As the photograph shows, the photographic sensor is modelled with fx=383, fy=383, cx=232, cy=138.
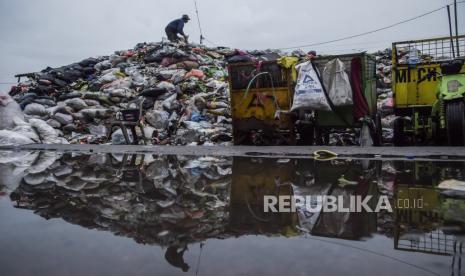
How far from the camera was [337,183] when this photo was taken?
3707mm

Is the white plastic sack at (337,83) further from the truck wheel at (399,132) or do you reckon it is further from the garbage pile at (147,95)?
the garbage pile at (147,95)

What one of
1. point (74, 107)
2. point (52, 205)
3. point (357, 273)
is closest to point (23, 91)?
point (74, 107)

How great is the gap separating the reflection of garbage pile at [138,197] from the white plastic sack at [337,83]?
8.43ft

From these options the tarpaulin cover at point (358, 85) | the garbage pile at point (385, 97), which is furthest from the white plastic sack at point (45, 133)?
the garbage pile at point (385, 97)

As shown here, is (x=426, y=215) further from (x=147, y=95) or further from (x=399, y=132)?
(x=147, y=95)

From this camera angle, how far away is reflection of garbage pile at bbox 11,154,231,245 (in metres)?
2.55

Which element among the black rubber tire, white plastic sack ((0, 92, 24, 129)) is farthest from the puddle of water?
white plastic sack ((0, 92, 24, 129))

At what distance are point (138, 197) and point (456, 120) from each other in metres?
4.96

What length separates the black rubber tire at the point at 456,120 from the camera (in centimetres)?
583

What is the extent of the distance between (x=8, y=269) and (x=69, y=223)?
831 mm

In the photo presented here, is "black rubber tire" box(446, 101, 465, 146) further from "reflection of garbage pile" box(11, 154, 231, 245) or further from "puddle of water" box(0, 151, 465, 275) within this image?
"reflection of garbage pile" box(11, 154, 231, 245)

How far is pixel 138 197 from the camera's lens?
344 centimetres

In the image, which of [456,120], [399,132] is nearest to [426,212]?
[456,120]

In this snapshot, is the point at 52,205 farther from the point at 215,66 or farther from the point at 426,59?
the point at 215,66
